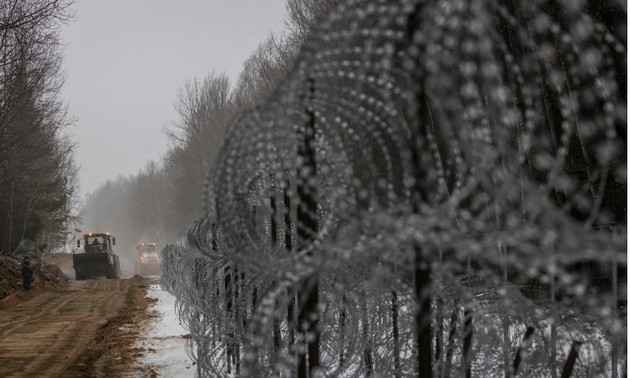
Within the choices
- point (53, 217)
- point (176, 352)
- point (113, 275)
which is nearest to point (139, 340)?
point (176, 352)

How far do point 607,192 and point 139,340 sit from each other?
24.0ft

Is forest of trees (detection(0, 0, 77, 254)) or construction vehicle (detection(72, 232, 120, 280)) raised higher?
forest of trees (detection(0, 0, 77, 254))

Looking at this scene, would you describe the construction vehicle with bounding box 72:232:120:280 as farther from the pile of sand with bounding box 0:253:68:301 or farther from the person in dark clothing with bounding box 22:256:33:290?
the person in dark clothing with bounding box 22:256:33:290

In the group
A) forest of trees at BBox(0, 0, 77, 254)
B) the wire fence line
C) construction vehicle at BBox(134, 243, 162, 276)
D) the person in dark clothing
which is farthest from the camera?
construction vehicle at BBox(134, 243, 162, 276)

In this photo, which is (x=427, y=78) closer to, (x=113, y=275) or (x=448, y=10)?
(x=448, y=10)

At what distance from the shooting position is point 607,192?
293 inches

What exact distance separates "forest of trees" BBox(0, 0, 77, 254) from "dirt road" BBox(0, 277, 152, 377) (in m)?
5.09

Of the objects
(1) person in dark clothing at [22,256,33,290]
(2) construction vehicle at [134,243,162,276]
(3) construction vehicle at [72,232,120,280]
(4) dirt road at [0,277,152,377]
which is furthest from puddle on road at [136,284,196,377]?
(2) construction vehicle at [134,243,162,276]

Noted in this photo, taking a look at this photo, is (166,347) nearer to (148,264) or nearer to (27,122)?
(27,122)

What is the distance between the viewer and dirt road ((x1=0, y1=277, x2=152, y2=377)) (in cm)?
941

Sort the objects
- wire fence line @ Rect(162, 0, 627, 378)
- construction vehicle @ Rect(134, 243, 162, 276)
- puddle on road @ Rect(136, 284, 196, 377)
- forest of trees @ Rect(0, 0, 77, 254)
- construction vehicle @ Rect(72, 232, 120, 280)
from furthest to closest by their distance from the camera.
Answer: construction vehicle @ Rect(134, 243, 162, 276), construction vehicle @ Rect(72, 232, 120, 280), forest of trees @ Rect(0, 0, 77, 254), puddle on road @ Rect(136, 284, 196, 377), wire fence line @ Rect(162, 0, 627, 378)

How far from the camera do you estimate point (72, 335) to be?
12.7 metres

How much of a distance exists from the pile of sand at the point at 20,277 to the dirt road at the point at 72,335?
775mm

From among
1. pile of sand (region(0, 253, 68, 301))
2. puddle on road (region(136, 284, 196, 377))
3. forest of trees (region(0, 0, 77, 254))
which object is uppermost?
forest of trees (region(0, 0, 77, 254))
